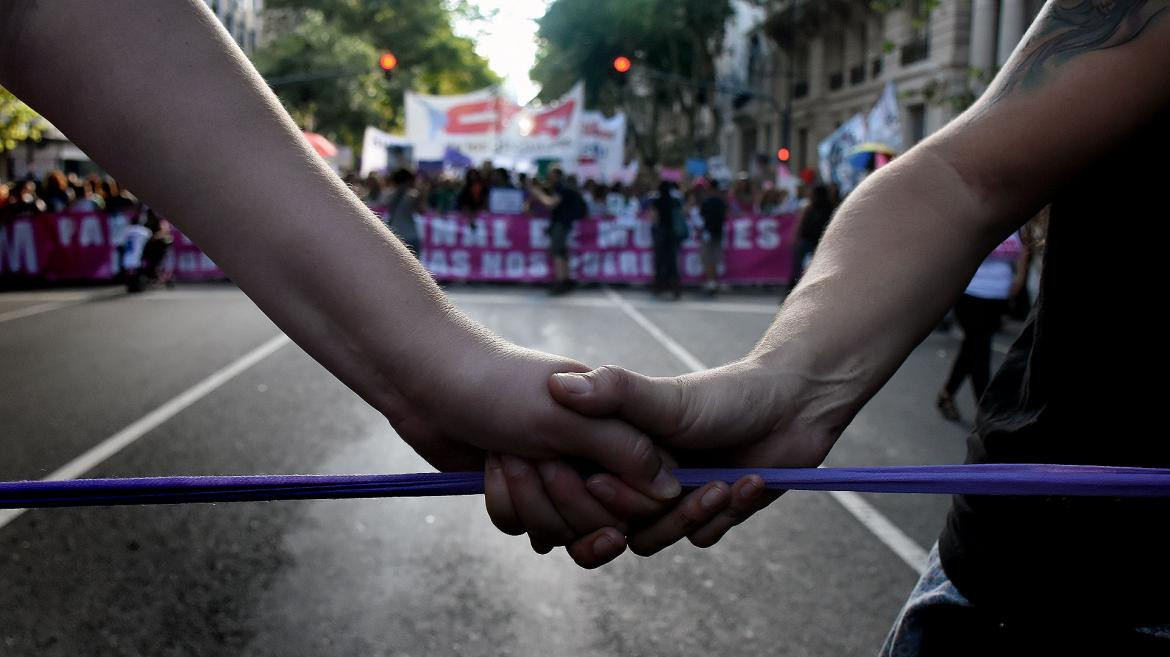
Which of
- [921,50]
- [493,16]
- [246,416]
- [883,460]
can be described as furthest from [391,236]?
[493,16]

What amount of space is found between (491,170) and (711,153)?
3466 cm

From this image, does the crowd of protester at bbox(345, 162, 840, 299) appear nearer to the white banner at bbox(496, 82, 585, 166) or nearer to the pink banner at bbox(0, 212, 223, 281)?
the white banner at bbox(496, 82, 585, 166)

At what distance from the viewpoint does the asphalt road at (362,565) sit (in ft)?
10.2

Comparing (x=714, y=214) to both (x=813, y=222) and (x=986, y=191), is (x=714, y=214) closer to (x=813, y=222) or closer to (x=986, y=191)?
(x=813, y=222)

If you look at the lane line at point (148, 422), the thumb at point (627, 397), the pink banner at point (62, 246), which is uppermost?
the thumb at point (627, 397)

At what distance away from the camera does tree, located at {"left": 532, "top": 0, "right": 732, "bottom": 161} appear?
3988 cm

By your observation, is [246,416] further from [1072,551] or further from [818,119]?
[818,119]

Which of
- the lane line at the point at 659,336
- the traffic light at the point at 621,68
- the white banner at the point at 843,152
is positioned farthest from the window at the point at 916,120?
the lane line at the point at 659,336

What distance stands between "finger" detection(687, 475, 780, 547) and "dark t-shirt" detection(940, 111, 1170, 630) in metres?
0.31

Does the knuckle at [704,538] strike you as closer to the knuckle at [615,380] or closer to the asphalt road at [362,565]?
the knuckle at [615,380]

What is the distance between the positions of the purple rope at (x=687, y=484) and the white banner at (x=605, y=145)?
2345 cm

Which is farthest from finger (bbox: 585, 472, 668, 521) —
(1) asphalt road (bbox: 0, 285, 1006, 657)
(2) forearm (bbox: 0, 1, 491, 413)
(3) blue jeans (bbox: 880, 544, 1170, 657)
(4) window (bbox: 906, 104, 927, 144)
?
(4) window (bbox: 906, 104, 927, 144)

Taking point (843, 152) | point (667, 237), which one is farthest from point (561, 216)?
point (843, 152)

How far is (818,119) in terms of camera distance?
36750mm
